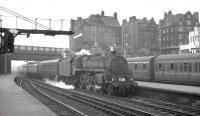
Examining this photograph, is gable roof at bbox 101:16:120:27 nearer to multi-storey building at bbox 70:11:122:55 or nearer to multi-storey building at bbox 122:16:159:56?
multi-storey building at bbox 70:11:122:55

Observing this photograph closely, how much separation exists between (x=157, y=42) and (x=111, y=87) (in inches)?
3194

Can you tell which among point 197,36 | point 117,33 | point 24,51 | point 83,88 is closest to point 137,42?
point 117,33

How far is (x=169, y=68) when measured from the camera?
25031 millimetres

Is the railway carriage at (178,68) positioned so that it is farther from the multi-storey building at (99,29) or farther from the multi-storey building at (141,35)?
the multi-storey building at (141,35)

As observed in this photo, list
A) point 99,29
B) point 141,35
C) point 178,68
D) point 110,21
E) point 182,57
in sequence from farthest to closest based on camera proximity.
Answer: point 141,35, point 110,21, point 99,29, point 178,68, point 182,57

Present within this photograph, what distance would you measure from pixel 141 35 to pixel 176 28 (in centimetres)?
1133

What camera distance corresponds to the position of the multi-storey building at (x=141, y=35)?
93.0 meters

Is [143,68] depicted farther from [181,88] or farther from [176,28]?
[176,28]

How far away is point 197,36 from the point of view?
69.2m

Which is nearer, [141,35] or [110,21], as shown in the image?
[110,21]

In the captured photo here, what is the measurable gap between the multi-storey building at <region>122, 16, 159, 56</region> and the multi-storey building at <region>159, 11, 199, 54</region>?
15.2 feet

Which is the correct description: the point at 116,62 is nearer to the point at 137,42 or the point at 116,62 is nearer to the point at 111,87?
the point at 111,87

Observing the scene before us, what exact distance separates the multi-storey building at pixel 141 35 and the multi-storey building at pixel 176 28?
463 cm

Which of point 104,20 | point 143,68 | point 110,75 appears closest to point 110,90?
point 110,75
